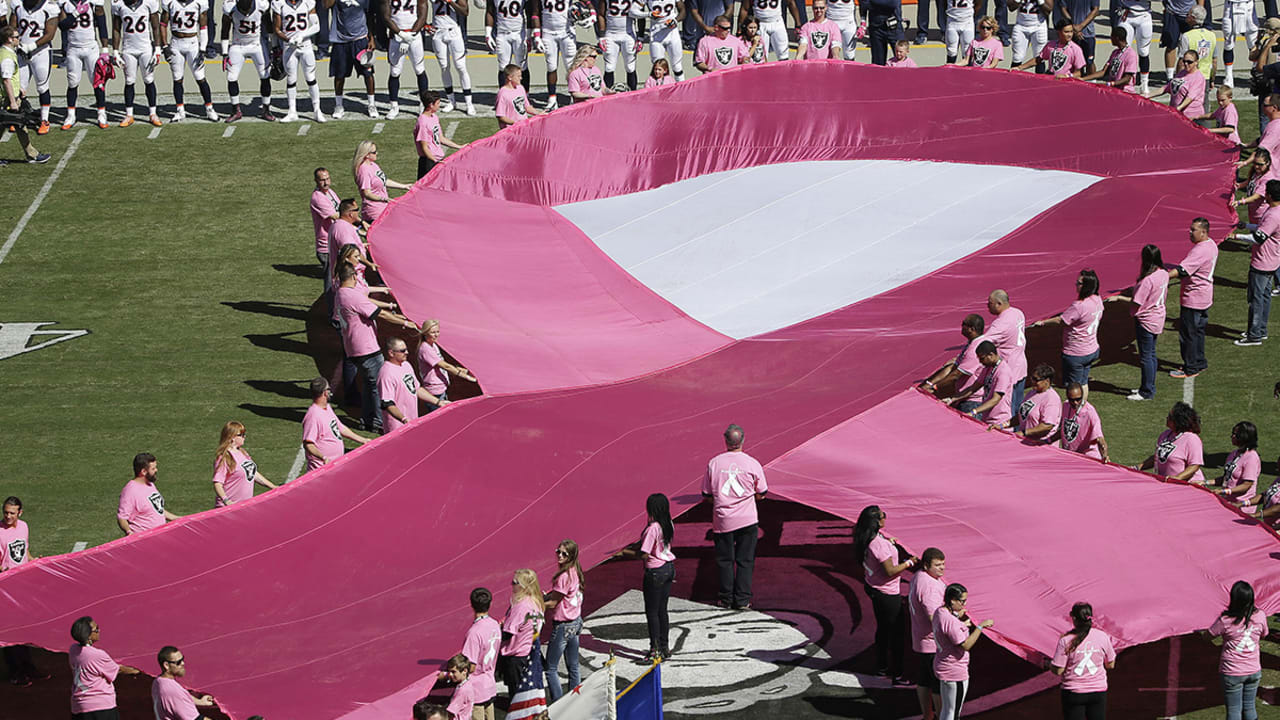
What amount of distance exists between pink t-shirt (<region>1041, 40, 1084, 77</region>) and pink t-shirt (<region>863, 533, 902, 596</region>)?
485 inches

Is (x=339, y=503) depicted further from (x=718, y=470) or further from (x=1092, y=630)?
(x=1092, y=630)

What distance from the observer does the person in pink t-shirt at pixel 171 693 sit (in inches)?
448

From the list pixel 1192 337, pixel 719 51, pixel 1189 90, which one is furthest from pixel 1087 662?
pixel 719 51

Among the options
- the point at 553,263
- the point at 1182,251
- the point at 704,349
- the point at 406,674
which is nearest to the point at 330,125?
the point at 553,263

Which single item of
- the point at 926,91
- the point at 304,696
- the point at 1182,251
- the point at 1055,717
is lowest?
the point at 1055,717

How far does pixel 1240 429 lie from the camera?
1381cm

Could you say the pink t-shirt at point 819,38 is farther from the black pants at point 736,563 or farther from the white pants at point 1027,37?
the black pants at point 736,563

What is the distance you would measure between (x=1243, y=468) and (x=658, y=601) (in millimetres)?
4775

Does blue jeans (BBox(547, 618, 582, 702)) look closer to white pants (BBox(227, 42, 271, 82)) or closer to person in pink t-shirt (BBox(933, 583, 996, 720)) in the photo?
person in pink t-shirt (BBox(933, 583, 996, 720))

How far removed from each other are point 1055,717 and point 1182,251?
692 centimetres

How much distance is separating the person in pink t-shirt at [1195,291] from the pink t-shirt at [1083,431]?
9.79ft

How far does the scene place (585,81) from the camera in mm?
23734

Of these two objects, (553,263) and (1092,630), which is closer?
(1092,630)

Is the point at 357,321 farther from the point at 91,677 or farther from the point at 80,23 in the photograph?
the point at 80,23
